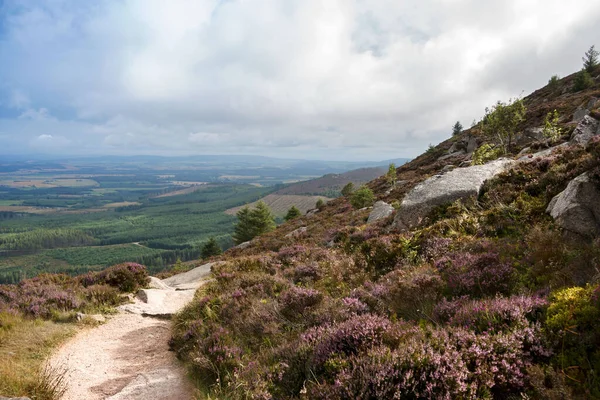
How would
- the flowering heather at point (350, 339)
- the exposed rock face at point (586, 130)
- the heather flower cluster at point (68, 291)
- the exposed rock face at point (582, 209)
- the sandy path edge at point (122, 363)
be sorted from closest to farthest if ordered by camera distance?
A: the flowering heather at point (350, 339) < the exposed rock face at point (582, 209) < the sandy path edge at point (122, 363) < the heather flower cluster at point (68, 291) < the exposed rock face at point (586, 130)

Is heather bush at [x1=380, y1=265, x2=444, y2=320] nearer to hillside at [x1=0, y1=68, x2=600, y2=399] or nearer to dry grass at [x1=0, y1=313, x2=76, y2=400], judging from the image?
hillside at [x1=0, y1=68, x2=600, y2=399]

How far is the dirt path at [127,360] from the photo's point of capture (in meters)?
6.64

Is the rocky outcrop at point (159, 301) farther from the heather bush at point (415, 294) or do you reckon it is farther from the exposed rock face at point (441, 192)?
the exposed rock face at point (441, 192)

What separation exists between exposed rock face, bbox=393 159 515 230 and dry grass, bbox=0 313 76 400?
1224 centimetres

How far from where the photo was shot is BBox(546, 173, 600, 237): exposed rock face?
6.43 meters

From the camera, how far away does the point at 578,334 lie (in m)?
3.63

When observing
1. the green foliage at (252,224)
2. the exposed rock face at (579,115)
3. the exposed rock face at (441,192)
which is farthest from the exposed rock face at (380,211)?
the green foliage at (252,224)

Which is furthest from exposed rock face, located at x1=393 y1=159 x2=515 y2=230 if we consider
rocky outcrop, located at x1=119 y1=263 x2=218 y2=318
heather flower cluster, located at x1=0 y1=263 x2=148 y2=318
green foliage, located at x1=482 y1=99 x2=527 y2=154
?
green foliage, located at x1=482 y1=99 x2=527 y2=154

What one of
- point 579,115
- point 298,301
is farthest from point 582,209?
point 579,115

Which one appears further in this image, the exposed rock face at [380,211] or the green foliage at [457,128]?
the green foliage at [457,128]

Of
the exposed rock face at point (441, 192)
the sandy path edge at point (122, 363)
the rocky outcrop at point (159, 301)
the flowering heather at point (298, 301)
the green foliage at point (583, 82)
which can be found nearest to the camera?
the sandy path edge at point (122, 363)

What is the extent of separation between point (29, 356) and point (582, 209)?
1382 cm

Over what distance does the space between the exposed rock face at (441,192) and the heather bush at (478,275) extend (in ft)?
19.0

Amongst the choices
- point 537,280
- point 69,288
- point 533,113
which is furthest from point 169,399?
point 533,113
